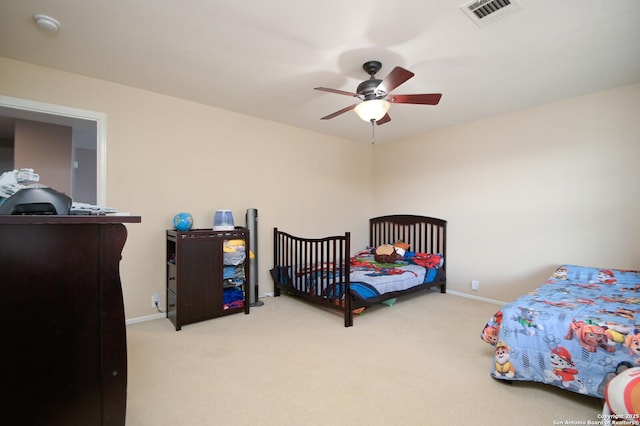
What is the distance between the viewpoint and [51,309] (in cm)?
89

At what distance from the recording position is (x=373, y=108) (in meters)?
2.44

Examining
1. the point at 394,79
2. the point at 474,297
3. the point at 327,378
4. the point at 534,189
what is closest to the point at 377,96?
the point at 394,79

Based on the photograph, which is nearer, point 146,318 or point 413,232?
point 146,318

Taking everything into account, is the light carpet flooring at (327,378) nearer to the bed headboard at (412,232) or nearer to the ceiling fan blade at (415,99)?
the bed headboard at (412,232)

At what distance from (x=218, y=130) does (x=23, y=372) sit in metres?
3.20

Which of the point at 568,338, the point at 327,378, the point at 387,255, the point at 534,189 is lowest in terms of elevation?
the point at 327,378

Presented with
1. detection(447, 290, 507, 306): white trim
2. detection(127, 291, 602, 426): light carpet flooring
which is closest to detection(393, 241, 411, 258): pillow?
detection(447, 290, 507, 306): white trim

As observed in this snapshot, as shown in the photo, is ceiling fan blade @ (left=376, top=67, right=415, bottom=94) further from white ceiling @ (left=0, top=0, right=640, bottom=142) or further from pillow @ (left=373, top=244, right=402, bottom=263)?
pillow @ (left=373, top=244, right=402, bottom=263)

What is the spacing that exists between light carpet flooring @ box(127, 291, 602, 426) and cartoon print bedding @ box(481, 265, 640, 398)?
16cm

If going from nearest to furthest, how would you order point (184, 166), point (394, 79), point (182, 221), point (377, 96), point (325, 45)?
point (394, 79) → point (325, 45) → point (377, 96) → point (182, 221) → point (184, 166)

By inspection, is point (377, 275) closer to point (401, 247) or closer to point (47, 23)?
point (401, 247)

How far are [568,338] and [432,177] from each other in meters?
3.03

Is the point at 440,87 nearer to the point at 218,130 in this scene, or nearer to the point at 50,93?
the point at 218,130

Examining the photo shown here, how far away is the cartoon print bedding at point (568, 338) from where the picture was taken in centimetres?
168
